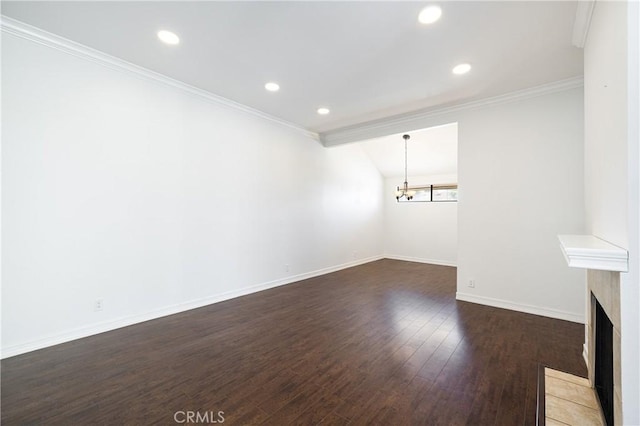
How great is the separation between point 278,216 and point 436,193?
4907mm

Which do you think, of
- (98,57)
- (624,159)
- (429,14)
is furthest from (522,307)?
(98,57)

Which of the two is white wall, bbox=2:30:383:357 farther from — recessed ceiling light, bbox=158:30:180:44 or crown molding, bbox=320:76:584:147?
crown molding, bbox=320:76:584:147

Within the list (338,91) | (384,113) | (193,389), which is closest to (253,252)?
(193,389)

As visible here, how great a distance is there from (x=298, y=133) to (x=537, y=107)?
392 cm

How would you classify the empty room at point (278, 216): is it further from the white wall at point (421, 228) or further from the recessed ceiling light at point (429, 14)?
the white wall at point (421, 228)

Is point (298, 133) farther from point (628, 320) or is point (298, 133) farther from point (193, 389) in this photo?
point (628, 320)

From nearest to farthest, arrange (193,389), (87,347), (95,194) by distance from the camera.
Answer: (193,389) < (87,347) < (95,194)

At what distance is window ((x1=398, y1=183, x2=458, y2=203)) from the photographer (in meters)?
7.29

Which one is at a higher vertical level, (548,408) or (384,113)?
(384,113)

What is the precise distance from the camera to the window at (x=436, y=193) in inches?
287

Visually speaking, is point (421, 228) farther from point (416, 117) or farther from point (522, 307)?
point (522, 307)

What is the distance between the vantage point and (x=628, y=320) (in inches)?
45.1

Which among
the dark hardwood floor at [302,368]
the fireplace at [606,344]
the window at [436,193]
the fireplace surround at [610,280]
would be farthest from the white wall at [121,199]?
the window at [436,193]

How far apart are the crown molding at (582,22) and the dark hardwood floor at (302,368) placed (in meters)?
2.95
